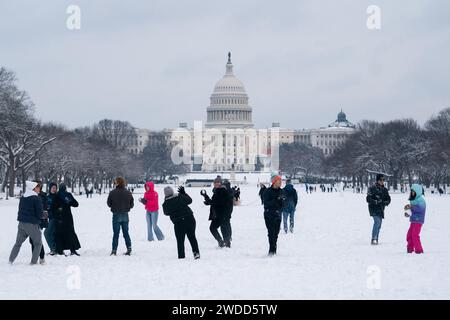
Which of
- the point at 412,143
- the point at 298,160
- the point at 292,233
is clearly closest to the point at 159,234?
the point at 292,233

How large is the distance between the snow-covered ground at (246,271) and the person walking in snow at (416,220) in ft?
0.78

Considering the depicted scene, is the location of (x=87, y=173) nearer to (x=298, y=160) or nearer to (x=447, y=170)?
(x=447, y=170)

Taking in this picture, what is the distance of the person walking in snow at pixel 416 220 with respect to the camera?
18656 mm

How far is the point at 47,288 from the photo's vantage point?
13969mm

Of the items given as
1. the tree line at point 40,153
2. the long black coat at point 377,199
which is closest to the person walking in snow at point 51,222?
the long black coat at point 377,199

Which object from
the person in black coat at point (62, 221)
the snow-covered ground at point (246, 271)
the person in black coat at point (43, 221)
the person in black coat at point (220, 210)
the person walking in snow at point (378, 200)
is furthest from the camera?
the person walking in snow at point (378, 200)

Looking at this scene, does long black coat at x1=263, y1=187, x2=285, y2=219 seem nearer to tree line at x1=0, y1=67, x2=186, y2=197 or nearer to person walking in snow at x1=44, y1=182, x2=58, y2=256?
person walking in snow at x1=44, y1=182, x2=58, y2=256

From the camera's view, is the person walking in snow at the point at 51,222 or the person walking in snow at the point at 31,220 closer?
the person walking in snow at the point at 31,220

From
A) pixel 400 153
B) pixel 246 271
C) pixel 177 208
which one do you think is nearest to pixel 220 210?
pixel 177 208

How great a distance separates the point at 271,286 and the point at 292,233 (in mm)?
11453

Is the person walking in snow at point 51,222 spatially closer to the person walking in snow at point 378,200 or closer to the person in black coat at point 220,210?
the person in black coat at point 220,210

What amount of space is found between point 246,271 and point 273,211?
9.17 feet

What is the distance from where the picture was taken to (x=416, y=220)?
18.8 metres

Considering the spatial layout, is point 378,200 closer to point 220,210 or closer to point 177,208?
point 220,210
